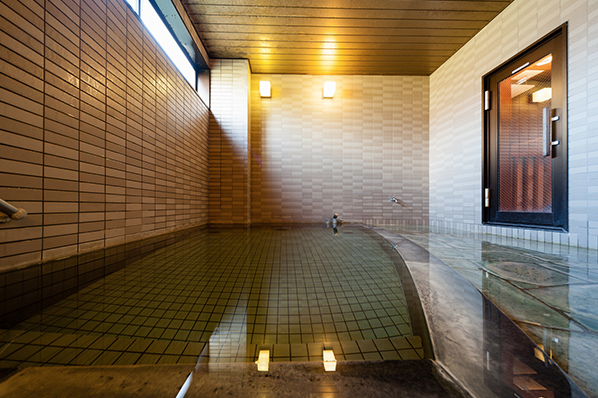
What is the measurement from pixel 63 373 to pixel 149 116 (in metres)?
2.42

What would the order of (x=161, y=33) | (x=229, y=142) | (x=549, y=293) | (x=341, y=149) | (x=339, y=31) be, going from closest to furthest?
(x=549, y=293)
(x=161, y=33)
(x=339, y=31)
(x=229, y=142)
(x=341, y=149)

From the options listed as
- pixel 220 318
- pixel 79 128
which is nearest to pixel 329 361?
pixel 220 318

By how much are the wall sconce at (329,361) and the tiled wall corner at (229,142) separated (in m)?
3.64

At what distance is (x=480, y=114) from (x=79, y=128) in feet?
14.8

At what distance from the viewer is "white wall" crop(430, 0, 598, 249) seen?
208 centimetres

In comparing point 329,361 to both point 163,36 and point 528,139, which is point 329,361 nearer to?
point 528,139

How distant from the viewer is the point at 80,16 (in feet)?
5.14

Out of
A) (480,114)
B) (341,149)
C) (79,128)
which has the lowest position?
(79,128)

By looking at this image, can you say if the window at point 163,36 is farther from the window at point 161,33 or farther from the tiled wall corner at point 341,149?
the tiled wall corner at point 341,149

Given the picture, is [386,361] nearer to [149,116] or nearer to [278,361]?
[278,361]

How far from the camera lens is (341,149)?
4488 mm

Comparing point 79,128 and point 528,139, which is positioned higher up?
point 528,139

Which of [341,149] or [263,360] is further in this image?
[341,149]

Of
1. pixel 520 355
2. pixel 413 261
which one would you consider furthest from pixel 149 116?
pixel 520 355
